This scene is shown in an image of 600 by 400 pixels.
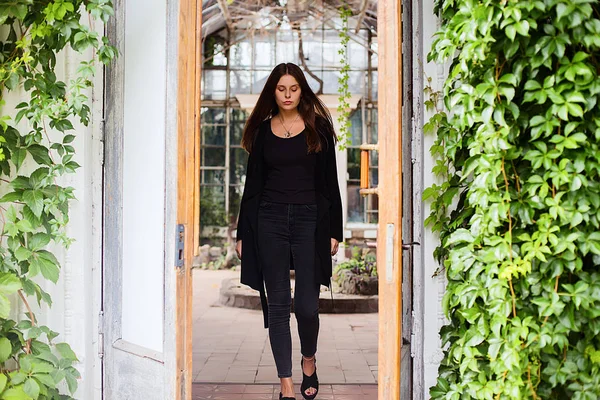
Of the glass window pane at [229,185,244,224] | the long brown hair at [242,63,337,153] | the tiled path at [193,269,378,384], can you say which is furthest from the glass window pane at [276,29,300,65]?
the long brown hair at [242,63,337,153]

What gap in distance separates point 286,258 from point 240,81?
8.06m

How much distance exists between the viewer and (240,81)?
36.4ft

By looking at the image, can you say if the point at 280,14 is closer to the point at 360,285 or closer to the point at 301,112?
the point at 360,285

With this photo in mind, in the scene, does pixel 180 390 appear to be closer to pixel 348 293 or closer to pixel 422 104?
pixel 422 104

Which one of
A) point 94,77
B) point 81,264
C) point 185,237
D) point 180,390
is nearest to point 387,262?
point 185,237

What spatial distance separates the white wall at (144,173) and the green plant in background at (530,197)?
1.26 meters

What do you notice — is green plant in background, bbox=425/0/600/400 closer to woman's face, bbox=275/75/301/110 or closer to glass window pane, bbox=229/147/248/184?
woman's face, bbox=275/75/301/110

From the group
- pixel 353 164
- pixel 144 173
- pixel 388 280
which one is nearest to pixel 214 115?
pixel 353 164

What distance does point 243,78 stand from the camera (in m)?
11.1

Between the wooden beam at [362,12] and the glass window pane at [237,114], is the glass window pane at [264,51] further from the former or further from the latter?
the wooden beam at [362,12]

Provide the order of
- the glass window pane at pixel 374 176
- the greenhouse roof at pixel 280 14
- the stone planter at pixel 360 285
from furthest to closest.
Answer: the glass window pane at pixel 374 176 < the greenhouse roof at pixel 280 14 < the stone planter at pixel 360 285

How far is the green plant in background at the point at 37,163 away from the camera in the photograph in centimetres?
245

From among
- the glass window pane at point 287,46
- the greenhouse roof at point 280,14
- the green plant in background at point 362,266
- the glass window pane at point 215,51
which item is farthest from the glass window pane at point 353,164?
the green plant in background at point 362,266

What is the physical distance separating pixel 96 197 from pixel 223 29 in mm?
8695
